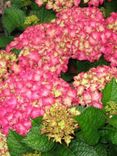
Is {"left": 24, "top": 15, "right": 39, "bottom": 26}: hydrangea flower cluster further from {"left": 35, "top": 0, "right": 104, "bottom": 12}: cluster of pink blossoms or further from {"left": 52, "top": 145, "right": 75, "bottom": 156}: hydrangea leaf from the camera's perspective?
{"left": 52, "top": 145, "right": 75, "bottom": 156}: hydrangea leaf

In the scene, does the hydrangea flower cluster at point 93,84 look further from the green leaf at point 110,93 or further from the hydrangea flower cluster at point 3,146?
the hydrangea flower cluster at point 3,146

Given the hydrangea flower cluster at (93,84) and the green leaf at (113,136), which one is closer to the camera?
the green leaf at (113,136)

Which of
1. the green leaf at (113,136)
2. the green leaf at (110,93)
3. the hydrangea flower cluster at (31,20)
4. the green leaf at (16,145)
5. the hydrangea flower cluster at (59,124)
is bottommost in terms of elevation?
the green leaf at (16,145)

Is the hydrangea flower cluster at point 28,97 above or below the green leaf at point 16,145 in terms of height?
above

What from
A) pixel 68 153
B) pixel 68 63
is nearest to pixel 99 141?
Result: pixel 68 153

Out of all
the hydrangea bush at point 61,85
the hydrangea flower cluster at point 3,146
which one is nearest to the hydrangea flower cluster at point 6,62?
the hydrangea bush at point 61,85

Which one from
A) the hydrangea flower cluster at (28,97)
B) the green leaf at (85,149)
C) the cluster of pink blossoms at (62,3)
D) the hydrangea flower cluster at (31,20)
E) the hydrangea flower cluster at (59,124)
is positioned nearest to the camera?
the hydrangea flower cluster at (59,124)

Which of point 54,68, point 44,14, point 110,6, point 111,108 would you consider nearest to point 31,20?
point 44,14
